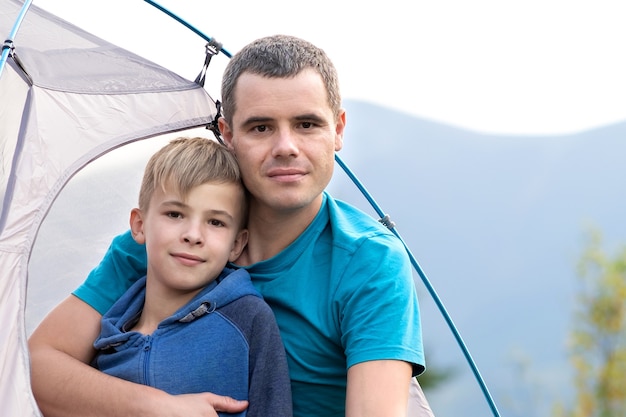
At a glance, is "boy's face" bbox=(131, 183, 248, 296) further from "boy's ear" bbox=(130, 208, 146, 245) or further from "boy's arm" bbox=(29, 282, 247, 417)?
"boy's arm" bbox=(29, 282, 247, 417)

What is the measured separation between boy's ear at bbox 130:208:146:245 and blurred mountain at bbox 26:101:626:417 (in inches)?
275

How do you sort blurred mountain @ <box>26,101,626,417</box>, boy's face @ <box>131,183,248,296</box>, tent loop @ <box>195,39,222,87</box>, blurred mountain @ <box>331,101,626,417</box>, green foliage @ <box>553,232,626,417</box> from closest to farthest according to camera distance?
boy's face @ <box>131,183,248,296</box> → tent loop @ <box>195,39,222,87</box> → green foliage @ <box>553,232,626,417</box> → blurred mountain @ <box>26,101,626,417</box> → blurred mountain @ <box>331,101,626,417</box>

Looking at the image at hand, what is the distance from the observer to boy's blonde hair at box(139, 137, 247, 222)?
69.7 inches

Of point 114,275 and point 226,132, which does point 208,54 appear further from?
point 114,275

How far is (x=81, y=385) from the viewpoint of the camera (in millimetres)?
1750

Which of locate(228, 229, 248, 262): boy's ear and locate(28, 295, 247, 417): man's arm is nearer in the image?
locate(28, 295, 247, 417): man's arm

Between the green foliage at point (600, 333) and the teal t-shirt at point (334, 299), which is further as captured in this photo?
the green foliage at point (600, 333)

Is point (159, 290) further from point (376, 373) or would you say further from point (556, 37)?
point (556, 37)

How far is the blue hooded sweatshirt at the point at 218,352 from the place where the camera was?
1.70 metres

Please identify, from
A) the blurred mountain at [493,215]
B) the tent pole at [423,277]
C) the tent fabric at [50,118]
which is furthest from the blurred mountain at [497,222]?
the tent fabric at [50,118]

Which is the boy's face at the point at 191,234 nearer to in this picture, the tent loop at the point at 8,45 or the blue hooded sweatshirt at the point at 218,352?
the blue hooded sweatshirt at the point at 218,352

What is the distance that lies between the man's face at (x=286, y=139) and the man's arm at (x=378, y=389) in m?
0.36

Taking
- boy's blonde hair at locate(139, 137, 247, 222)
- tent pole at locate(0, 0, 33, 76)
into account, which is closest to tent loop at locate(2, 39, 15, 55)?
tent pole at locate(0, 0, 33, 76)

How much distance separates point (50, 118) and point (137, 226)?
317mm
